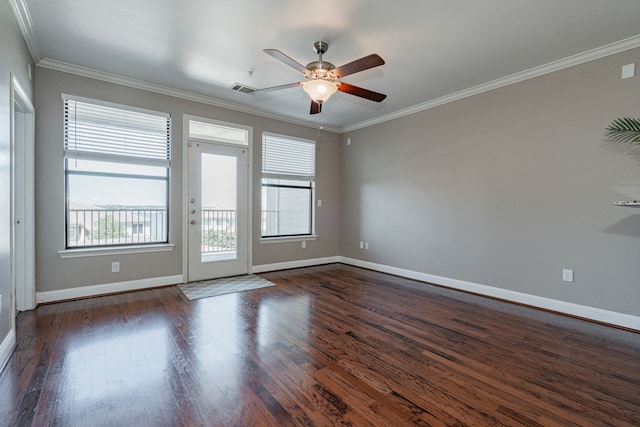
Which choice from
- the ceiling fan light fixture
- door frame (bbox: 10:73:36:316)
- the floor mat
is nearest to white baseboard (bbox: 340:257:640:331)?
the floor mat

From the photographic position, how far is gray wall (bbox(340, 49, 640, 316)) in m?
3.00

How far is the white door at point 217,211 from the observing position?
14.6ft

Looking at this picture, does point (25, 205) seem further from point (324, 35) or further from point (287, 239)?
point (324, 35)

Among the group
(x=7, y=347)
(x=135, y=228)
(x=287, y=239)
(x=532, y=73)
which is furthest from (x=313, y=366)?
(x=532, y=73)

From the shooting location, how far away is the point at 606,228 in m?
3.04

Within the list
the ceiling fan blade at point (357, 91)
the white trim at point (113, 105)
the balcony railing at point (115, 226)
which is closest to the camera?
the ceiling fan blade at point (357, 91)

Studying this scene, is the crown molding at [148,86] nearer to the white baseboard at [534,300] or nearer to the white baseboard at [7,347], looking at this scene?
the white baseboard at [7,347]

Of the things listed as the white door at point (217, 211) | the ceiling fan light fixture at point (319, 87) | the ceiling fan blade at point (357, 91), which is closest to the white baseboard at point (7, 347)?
the white door at point (217, 211)

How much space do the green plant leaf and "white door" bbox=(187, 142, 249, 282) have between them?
4576mm

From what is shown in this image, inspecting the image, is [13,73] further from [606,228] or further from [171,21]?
[606,228]

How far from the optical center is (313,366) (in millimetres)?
2193

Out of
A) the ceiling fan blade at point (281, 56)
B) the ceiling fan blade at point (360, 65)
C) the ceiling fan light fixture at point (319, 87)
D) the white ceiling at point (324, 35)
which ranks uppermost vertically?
the white ceiling at point (324, 35)

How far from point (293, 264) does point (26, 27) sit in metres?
4.49

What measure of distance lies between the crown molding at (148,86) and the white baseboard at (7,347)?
290 cm
